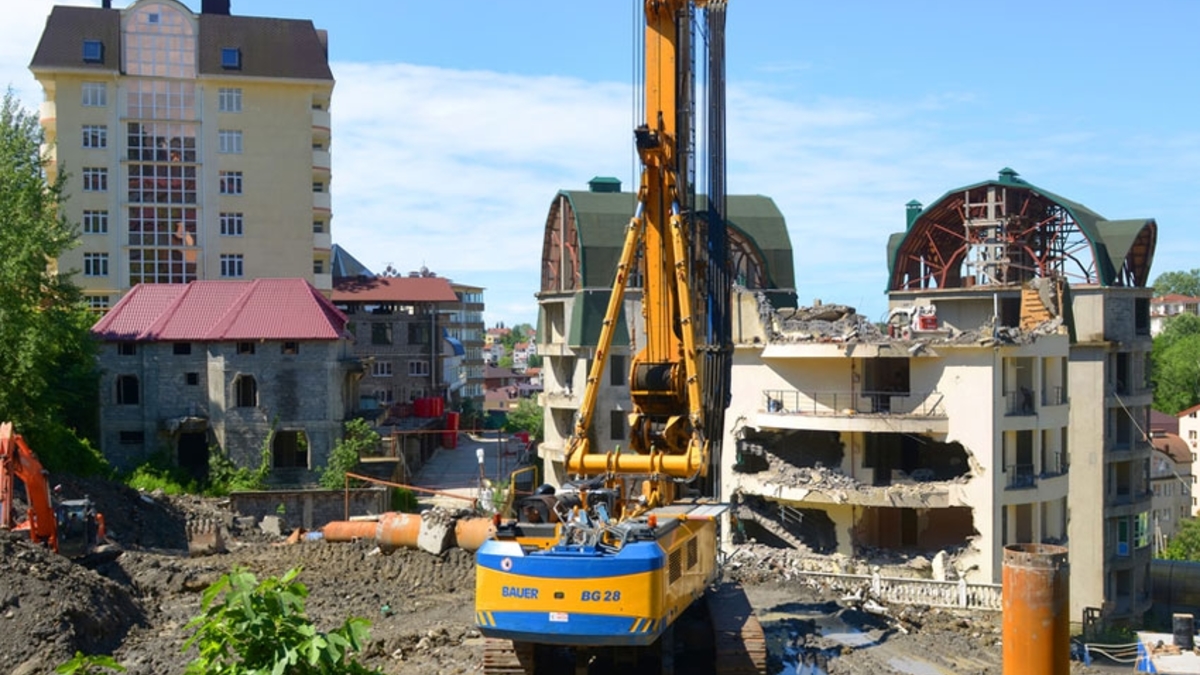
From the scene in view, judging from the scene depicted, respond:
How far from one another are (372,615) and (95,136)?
36250 mm

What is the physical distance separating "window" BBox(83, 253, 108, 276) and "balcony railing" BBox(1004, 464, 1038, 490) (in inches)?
1489

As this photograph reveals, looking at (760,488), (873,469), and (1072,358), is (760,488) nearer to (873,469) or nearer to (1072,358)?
(873,469)

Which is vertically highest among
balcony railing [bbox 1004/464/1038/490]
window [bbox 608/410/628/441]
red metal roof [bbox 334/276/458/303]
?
red metal roof [bbox 334/276/458/303]

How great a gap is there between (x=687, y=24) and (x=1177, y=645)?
544 inches

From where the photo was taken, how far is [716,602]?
66.3ft

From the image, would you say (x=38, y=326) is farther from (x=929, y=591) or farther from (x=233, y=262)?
(x=929, y=591)

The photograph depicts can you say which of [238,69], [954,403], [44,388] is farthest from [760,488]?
[238,69]

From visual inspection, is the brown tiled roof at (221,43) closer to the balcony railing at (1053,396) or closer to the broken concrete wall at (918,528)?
the broken concrete wall at (918,528)

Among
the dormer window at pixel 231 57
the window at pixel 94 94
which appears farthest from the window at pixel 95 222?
the dormer window at pixel 231 57

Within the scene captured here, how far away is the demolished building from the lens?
108 ft

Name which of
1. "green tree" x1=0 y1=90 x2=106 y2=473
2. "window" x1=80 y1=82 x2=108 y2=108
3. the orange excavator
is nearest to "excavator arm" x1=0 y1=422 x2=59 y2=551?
the orange excavator

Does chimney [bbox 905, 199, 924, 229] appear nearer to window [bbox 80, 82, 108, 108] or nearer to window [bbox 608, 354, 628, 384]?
window [bbox 608, 354, 628, 384]

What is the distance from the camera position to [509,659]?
17.1 metres

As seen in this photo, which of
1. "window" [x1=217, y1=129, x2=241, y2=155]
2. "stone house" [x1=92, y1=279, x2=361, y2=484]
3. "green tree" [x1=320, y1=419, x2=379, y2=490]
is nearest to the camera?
"green tree" [x1=320, y1=419, x2=379, y2=490]
